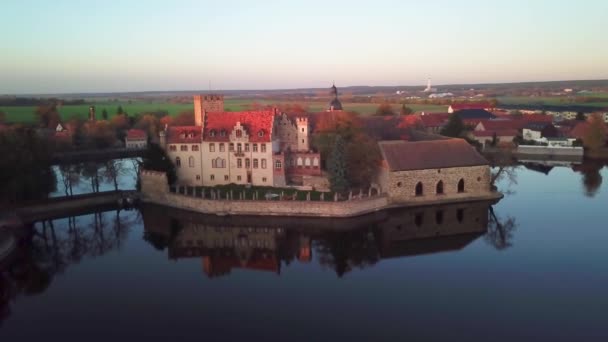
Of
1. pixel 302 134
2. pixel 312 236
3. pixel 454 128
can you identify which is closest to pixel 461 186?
pixel 302 134

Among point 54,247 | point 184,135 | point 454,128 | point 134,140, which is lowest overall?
point 54,247

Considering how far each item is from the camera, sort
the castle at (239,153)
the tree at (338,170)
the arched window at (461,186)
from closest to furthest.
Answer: the tree at (338,170) < the arched window at (461,186) < the castle at (239,153)

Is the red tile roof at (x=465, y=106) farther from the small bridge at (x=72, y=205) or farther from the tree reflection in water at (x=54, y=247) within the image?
the tree reflection in water at (x=54, y=247)

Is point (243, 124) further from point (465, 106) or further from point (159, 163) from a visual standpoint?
point (465, 106)

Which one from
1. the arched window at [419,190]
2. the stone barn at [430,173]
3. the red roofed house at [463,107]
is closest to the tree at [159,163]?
the stone barn at [430,173]

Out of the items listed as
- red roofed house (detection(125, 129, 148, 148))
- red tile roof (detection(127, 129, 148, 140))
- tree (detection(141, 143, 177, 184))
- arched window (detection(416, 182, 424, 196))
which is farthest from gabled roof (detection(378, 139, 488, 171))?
red tile roof (detection(127, 129, 148, 140))

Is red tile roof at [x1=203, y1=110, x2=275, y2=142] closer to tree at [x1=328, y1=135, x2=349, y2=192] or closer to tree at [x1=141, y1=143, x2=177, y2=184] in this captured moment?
tree at [x1=141, y1=143, x2=177, y2=184]

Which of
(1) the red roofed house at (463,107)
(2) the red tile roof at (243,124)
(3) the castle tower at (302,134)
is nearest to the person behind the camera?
(2) the red tile roof at (243,124)
